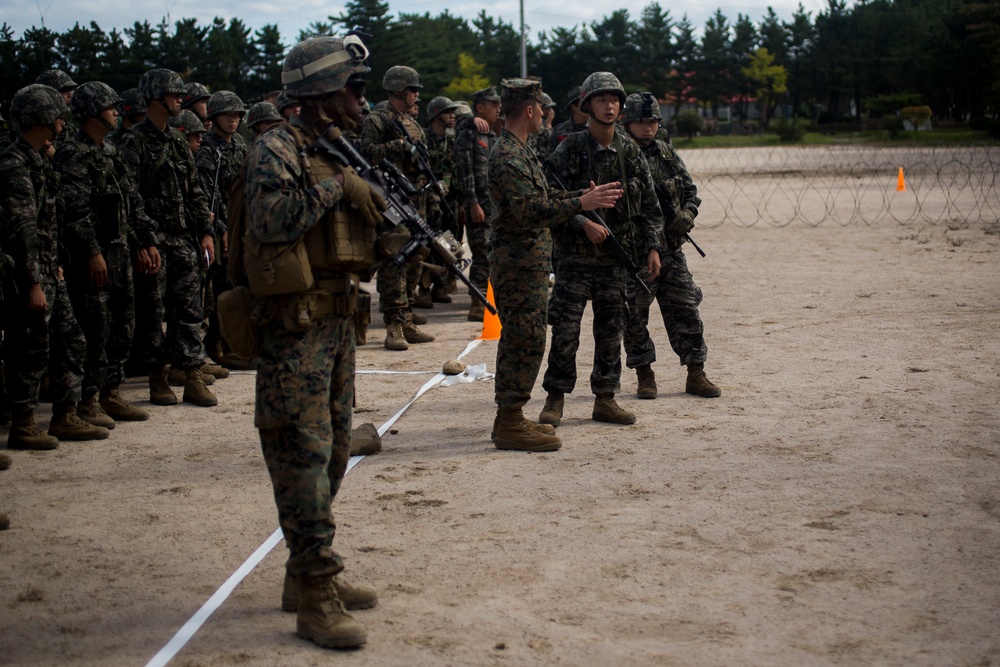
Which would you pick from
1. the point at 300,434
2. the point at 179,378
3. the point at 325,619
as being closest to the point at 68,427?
the point at 179,378

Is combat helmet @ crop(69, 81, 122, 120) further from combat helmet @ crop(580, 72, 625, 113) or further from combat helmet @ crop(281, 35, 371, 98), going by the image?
combat helmet @ crop(281, 35, 371, 98)

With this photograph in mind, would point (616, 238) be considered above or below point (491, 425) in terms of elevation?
above

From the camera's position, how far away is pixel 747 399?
7.57 metres

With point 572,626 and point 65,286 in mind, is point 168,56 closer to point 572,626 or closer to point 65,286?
point 65,286

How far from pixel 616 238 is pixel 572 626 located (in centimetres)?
332

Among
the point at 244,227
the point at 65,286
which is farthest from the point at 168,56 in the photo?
the point at 244,227

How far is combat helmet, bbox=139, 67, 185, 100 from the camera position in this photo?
750 centimetres

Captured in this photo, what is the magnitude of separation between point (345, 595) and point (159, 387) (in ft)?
13.8

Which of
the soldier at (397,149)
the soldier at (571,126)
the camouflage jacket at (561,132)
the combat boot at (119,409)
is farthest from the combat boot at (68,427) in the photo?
the camouflage jacket at (561,132)

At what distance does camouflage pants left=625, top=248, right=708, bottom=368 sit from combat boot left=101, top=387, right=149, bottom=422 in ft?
10.8

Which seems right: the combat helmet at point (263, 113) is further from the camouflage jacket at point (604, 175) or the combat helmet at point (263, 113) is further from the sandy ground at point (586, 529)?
the camouflage jacket at point (604, 175)

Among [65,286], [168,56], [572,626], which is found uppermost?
[168,56]

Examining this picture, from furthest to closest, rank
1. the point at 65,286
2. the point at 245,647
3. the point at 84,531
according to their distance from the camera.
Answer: the point at 65,286
the point at 84,531
the point at 245,647

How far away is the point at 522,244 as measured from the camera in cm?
639
